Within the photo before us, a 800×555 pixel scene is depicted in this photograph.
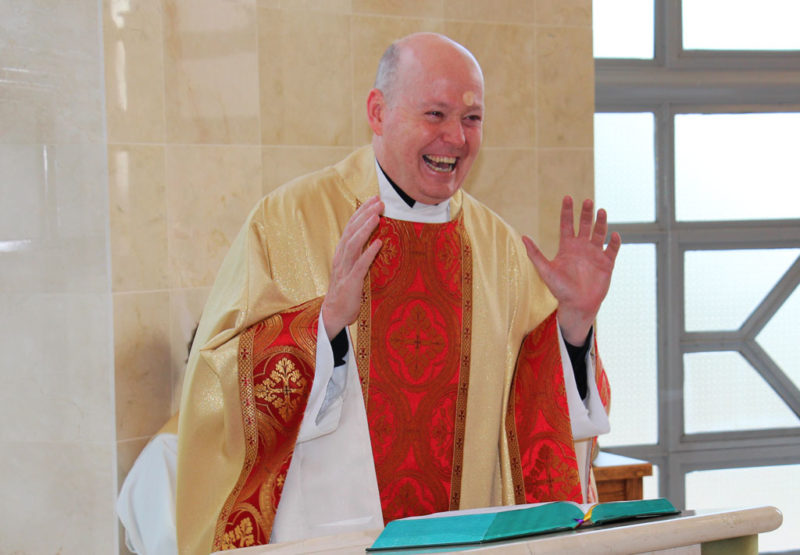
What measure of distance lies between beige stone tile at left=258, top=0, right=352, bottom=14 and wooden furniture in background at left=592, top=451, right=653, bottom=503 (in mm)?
2387

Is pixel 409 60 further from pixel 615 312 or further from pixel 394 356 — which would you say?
pixel 615 312

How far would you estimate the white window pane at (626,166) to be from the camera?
19.9 feet

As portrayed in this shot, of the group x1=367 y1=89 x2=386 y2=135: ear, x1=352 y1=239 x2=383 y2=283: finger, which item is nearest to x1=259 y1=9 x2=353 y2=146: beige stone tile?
x1=367 y1=89 x2=386 y2=135: ear

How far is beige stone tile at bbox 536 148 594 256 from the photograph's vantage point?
490 centimetres

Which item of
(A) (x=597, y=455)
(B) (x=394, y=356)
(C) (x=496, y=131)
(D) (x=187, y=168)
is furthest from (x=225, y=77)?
(A) (x=597, y=455)

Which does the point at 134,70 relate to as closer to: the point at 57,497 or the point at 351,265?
the point at 57,497

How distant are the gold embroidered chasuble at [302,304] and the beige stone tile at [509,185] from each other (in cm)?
171

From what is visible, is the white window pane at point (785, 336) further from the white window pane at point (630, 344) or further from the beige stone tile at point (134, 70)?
the beige stone tile at point (134, 70)

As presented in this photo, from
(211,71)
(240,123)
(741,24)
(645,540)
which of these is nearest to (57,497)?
(240,123)

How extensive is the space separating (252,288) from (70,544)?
6.34 feet

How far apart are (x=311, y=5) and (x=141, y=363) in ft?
5.84

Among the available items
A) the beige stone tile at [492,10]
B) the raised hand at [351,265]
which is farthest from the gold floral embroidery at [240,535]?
the beige stone tile at [492,10]

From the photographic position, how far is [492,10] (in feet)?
15.5

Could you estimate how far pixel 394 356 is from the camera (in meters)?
2.73
